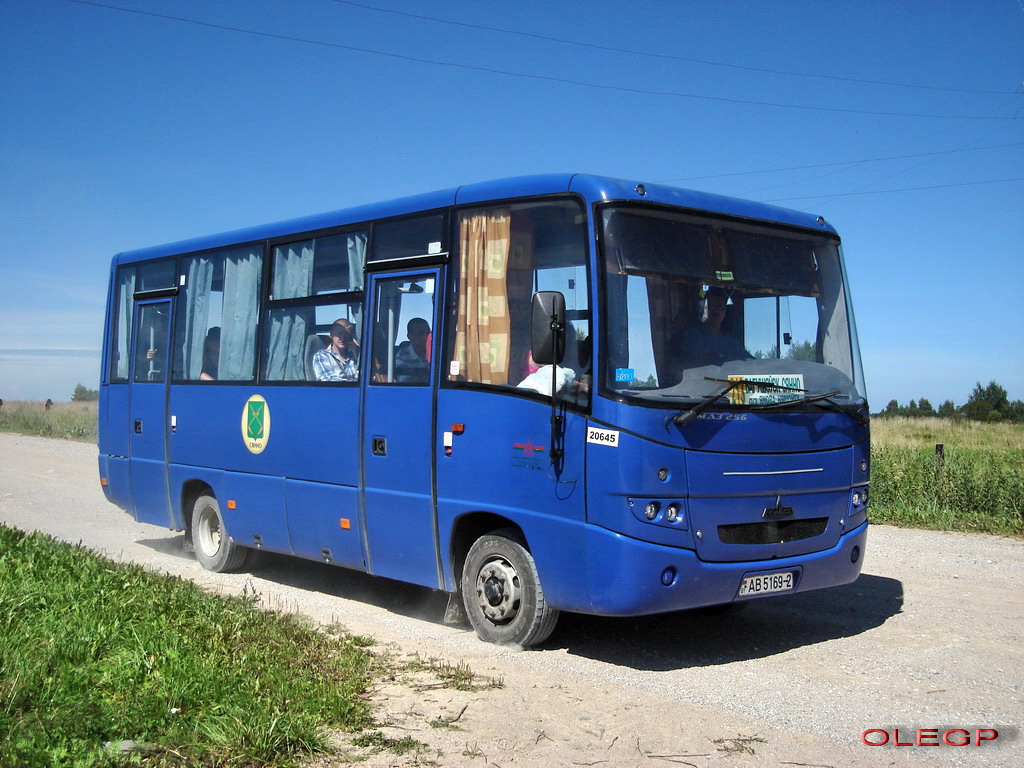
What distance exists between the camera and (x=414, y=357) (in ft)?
27.5

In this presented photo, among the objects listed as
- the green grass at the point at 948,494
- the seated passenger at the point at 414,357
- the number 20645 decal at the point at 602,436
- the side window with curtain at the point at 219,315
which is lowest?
the green grass at the point at 948,494

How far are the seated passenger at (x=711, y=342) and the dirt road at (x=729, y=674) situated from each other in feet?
6.77

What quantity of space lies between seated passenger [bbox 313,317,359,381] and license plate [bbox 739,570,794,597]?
146 inches

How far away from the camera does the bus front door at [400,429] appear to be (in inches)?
322

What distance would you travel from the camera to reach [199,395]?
11.2 meters

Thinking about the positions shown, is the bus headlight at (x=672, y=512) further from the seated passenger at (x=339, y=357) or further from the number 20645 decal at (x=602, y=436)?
the seated passenger at (x=339, y=357)

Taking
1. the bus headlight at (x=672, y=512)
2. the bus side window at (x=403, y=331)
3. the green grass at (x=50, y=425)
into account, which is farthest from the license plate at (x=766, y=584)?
the green grass at (x=50, y=425)

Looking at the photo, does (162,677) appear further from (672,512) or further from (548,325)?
(672,512)

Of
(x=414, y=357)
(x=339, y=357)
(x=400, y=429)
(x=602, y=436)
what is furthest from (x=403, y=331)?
(x=602, y=436)

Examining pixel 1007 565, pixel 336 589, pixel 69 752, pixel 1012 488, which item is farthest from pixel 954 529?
pixel 69 752

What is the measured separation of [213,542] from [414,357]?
4.38 meters

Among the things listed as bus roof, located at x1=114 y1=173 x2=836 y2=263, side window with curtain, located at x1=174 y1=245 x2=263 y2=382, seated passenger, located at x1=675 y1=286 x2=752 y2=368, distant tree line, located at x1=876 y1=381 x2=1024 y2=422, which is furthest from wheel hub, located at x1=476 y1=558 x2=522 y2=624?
distant tree line, located at x1=876 y1=381 x2=1024 y2=422

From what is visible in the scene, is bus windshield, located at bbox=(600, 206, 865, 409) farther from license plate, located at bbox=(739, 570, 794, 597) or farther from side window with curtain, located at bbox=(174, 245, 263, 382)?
side window with curtain, located at bbox=(174, 245, 263, 382)

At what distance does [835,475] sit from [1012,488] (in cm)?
768
